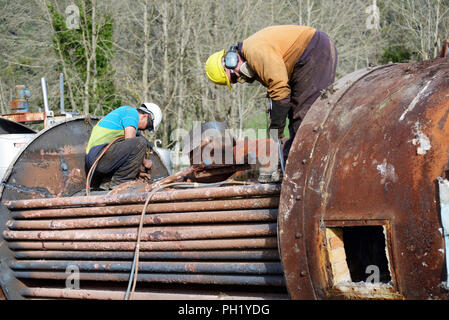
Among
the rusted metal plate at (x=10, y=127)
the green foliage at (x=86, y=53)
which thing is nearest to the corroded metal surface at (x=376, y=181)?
the rusted metal plate at (x=10, y=127)

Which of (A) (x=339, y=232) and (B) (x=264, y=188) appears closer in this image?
(A) (x=339, y=232)

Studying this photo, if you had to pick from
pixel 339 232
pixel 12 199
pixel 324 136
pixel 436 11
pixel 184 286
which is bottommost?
pixel 184 286

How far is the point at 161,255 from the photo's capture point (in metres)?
3.51

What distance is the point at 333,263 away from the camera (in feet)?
8.54

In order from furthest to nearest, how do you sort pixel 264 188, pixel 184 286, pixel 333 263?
pixel 184 286 < pixel 264 188 < pixel 333 263

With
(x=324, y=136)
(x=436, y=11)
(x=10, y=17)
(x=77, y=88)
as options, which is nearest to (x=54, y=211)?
(x=324, y=136)

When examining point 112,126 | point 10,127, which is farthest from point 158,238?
point 10,127

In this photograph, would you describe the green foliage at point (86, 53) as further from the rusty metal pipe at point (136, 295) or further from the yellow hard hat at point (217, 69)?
the rusty metal pipe at point (136, 295)

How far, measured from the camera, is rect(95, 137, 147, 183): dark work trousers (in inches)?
209

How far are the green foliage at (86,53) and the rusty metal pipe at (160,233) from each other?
1323 cm

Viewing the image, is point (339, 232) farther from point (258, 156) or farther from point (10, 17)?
point (10, 17)

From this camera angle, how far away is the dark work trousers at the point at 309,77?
4289 millimetres

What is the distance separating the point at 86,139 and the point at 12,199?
1.17 meters

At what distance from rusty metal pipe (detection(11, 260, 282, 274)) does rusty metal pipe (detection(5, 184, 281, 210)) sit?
0.42m
